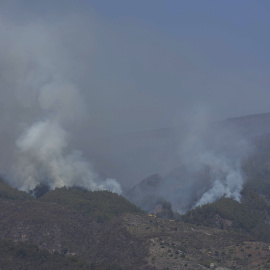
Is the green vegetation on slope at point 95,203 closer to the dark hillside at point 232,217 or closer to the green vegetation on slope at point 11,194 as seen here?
the green vegetation on slope at point 11,194

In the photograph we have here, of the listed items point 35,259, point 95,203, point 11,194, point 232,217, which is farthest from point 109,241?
point 11,194

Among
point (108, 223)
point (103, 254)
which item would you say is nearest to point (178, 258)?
point (103, 254)

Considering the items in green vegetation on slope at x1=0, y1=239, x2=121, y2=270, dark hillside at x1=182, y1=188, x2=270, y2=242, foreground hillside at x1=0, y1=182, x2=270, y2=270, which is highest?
dark hillside at x1=182, y1=188, x2=270, y2=242

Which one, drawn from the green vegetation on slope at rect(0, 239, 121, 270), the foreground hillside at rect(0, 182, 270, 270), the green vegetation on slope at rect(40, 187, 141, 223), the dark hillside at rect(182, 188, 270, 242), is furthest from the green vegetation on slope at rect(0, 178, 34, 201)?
the dark hillside at rect(182, 188, 270, 242)

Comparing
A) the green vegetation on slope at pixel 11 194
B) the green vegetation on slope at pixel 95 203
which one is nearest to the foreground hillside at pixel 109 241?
the green vegetation on slope at pixel 95 203

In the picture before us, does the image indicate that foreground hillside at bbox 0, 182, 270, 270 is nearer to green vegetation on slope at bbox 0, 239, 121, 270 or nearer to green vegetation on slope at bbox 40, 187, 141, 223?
green vegetation on slope at bbox 0, 239, 121, 270

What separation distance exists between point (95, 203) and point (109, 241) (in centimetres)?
4027

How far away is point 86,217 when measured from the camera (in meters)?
167

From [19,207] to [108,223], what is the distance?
26.9 meters

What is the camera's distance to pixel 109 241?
5581 inches

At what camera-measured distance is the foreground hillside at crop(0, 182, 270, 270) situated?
406 feet

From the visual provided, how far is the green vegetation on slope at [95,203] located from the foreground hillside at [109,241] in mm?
339

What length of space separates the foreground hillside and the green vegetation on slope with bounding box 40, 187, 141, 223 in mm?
339

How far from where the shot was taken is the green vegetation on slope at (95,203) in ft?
561
